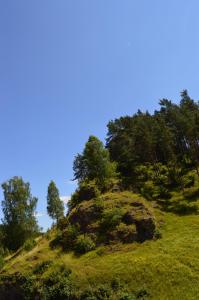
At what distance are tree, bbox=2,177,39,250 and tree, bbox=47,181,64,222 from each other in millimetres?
9933

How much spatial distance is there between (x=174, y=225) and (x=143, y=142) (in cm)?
2835

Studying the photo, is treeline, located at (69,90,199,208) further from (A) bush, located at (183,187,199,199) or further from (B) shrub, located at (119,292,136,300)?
(B) shrub, located at (119,292,136,300)

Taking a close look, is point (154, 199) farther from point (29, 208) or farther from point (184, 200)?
point (29, 208)

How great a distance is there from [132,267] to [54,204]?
55.6m

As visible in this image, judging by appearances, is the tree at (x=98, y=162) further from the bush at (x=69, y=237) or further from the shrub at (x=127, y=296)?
the shrub at (x=127, y=296)

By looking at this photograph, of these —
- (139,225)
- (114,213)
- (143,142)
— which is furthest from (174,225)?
(143,142)

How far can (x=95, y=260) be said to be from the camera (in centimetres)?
4488

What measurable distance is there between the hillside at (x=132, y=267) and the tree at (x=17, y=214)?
26.5m

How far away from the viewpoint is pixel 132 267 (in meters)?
40.2

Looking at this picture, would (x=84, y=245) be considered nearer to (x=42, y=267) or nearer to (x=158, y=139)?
(x=42, y=267)

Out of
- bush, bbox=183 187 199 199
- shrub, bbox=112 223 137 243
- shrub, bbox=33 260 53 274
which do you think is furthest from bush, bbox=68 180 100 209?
shrub, bbox=33 260 53 274

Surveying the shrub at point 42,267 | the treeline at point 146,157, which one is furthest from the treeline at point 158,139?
the shrub at point 42,267

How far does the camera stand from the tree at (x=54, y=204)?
93375 mm

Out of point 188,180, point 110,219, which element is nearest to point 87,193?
point 110,219
